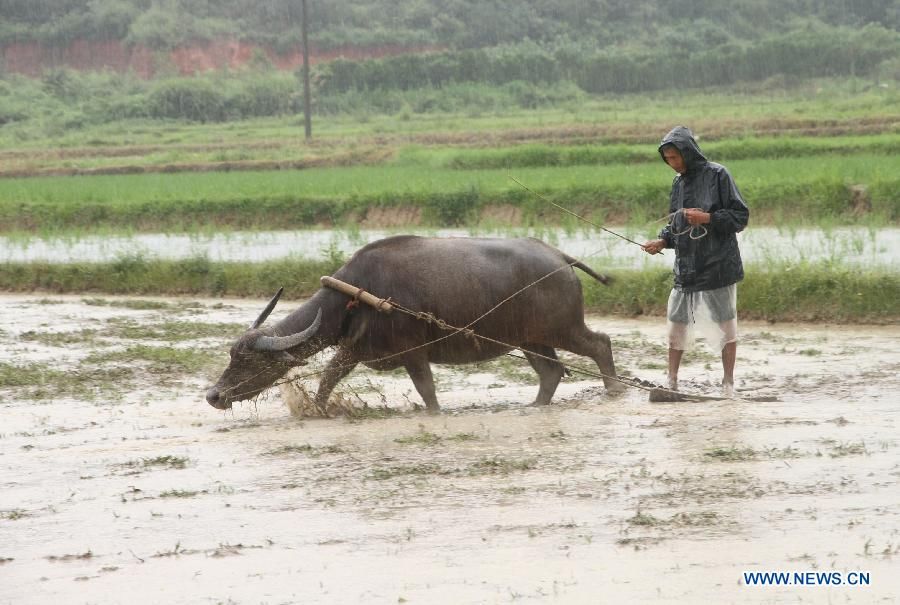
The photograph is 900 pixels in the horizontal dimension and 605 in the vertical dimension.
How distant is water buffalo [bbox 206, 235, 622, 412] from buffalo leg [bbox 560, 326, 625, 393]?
0.10 metres

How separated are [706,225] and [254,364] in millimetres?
2558

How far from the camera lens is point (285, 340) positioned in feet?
22.3

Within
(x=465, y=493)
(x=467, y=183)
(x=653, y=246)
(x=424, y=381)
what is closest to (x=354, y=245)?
(x=467, y=183)

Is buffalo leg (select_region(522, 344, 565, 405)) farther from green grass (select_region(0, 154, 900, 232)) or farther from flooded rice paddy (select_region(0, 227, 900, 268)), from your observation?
green grass (select_region(0, 154, 900, 232))

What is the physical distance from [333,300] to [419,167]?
16.8m

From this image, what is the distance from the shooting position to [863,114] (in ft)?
86.2

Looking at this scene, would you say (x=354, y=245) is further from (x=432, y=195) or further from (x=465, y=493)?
(x=465, y=493)

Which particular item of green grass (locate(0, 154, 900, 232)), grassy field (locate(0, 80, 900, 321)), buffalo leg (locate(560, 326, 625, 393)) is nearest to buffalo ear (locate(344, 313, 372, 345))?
buffalo leg (locate(560, 326, 625, 393))

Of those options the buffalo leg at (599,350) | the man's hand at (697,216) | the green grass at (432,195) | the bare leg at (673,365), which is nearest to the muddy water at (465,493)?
the buffalo leg at (599,350)

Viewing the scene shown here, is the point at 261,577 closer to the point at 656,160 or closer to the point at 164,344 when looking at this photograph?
the point at 164,344

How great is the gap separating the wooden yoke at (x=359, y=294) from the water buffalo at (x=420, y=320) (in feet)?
0.40

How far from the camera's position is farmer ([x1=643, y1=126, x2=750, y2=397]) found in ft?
21.3

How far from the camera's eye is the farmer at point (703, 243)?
6.50 meters

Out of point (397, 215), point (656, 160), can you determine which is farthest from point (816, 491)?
point (656, 160)
